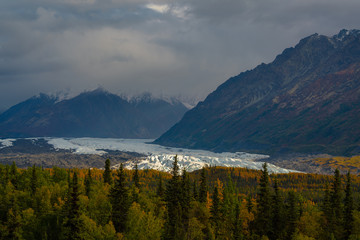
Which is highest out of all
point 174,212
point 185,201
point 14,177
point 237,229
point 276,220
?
point 14,177

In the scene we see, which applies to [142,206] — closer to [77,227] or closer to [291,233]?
[77,227]

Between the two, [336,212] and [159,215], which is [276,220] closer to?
[336,212]

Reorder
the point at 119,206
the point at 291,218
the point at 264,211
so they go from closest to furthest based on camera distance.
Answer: the point at 119,206 < the point at 264,211 < the point at 291,218

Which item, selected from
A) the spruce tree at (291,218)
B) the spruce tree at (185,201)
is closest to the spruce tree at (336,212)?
the spruce tree at (291,218)

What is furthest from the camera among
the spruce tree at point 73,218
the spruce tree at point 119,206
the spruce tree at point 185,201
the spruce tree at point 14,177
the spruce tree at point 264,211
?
the spruce tree at point 14,177

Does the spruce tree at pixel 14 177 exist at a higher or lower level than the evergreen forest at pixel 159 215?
higher

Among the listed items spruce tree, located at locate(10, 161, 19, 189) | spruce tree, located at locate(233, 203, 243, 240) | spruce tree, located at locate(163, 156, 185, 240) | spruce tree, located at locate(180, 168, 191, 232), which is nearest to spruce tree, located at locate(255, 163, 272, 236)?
spruce tree, located at locate(233, 203, 243, 240)

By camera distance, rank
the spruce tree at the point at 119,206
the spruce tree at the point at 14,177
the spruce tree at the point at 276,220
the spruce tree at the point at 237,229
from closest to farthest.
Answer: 1. the spruce tree at the point at 119,206
2. the spruce tree at the point at 237,229
3. the spruce tree at the point at 276,220
4. the spruce tree at the point at 14,177

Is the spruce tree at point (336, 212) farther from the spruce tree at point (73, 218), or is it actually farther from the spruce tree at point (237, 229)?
the spruce tree at point (73, 218)

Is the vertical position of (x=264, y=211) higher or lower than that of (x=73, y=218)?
higher

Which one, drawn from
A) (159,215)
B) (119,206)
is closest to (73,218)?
(119,206)

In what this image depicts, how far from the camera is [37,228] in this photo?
82062 mm

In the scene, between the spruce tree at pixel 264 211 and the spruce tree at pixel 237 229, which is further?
the spruce tree at pixel 264 211

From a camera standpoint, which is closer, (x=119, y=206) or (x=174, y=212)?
(x=119, y=206)
